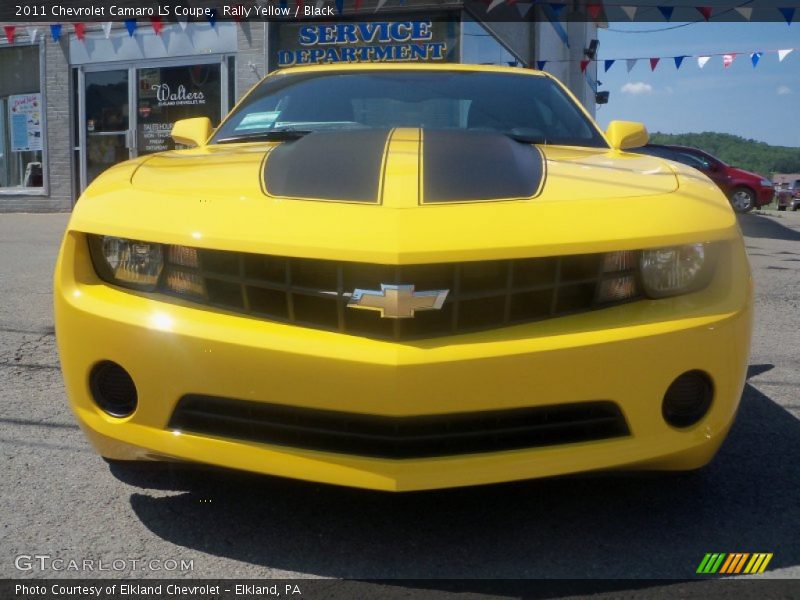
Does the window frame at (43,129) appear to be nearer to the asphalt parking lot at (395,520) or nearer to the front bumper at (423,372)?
the asphalt parking lot at (395,520)

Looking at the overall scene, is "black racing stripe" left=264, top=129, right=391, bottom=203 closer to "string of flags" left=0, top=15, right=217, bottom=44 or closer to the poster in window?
"string of flags" left=0, top=15, right=217, bottom=44

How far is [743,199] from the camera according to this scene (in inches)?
739

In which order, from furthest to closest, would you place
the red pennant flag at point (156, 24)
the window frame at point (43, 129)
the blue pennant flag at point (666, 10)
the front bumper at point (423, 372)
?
1. the window frame at point (43, 129)
2. the red pennant flag at point (156, 24)
3. the blue pennant flag at point (666, 10)
4. the front bumper at point (423, 372)

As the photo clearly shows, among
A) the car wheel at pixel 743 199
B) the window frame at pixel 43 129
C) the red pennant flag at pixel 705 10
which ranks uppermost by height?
the red pennant flag at pixel 705 10

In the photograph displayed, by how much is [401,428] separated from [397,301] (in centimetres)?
31

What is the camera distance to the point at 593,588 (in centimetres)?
206

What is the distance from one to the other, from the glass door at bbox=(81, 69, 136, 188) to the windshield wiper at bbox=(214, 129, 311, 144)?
36.2 feet

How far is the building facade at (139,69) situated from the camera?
12695mm

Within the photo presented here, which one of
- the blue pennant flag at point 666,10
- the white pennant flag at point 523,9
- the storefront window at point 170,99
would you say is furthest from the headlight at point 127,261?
the white pennant flag at point 523,9

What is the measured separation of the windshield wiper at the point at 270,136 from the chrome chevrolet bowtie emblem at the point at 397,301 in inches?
53.6

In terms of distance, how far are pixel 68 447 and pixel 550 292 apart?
6.17 feet

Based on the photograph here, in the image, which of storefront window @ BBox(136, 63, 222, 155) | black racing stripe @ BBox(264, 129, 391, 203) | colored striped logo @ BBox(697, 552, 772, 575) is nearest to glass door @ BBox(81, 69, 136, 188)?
storefront window @ BBox(136, 63, 222, 155)

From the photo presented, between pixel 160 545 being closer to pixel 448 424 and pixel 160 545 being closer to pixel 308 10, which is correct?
pixel 448 424

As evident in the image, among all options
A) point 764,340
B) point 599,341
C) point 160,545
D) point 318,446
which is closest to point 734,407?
point 599,341
